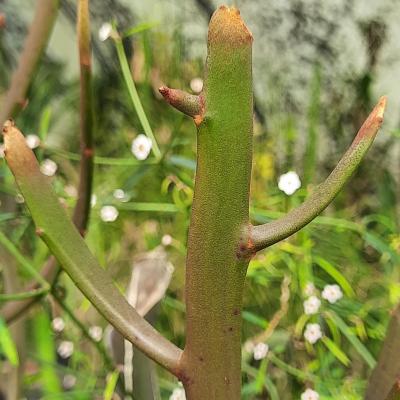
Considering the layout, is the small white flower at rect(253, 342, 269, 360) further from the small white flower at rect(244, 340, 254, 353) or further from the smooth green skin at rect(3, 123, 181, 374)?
the smooth green skin at rect(3, 123, 181, 374)

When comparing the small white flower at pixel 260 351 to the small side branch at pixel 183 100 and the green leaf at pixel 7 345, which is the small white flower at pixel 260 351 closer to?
the green leaf at pixel 7 345

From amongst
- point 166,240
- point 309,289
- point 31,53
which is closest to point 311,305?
point 309,289

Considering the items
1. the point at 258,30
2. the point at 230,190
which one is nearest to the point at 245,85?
the point at 230,190

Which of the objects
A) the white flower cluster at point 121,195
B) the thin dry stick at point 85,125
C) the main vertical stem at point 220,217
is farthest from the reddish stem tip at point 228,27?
the white flower cluster at point 121,195

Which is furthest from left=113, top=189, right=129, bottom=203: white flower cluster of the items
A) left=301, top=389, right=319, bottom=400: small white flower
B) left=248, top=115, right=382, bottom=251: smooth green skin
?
left=248, top=115, right=382, bottom=251: smooth green skin

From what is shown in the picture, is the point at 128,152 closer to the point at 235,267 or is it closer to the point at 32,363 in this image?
the point at 32,363

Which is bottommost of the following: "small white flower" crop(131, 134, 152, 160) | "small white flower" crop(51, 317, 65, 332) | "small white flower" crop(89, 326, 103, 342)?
"small white flower" crop(51, 317, 65, 332)
